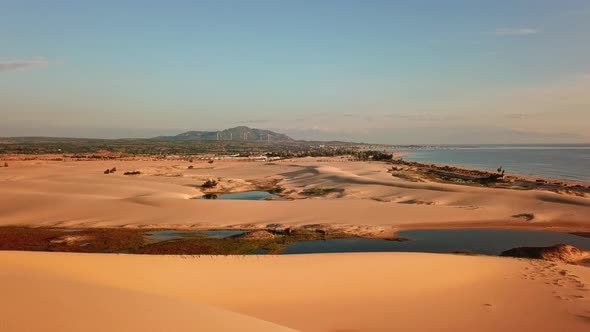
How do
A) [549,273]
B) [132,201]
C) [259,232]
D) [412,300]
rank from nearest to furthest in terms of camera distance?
[412,300], [549,273], [259,232], [132,201]

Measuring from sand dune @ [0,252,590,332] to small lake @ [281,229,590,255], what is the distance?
3.86 meters

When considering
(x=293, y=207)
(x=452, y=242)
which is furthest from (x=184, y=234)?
(x=452, y=242)

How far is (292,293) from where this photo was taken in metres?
12.3

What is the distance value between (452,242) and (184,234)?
15787 mm

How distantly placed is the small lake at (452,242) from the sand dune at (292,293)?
3.86 metres

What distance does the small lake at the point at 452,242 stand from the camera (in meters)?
20.3

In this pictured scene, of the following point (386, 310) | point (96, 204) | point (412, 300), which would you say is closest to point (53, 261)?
point (386, 310)

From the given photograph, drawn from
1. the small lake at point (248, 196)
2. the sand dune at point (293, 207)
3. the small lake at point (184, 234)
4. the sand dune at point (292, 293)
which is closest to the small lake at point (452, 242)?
the sand dune at point (293, 207)

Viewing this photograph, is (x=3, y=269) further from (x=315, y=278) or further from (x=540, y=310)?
(x=540, y=310)

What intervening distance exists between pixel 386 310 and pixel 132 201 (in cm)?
2915

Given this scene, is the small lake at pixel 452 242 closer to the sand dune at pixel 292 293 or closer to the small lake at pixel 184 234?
the sand dune at pixel 292 293

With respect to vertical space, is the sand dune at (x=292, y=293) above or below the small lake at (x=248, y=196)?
above

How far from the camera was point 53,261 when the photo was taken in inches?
489

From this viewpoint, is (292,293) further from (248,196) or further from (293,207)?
(248,196)
